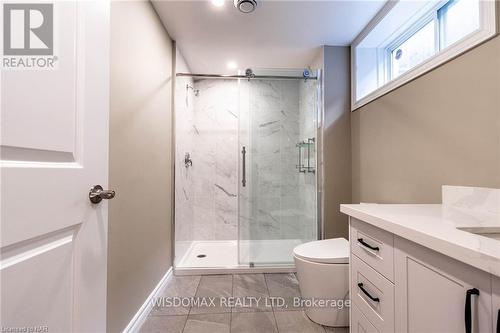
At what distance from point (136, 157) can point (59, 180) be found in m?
0.85

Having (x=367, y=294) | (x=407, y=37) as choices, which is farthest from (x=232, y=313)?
(x=407, y=37)

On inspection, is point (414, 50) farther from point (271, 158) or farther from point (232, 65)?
point (232, 65)

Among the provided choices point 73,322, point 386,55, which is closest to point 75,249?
point 73,322

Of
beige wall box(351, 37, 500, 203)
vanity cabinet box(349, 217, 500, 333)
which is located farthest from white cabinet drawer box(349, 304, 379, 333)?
beige wall box(351, 37, 500, 203)

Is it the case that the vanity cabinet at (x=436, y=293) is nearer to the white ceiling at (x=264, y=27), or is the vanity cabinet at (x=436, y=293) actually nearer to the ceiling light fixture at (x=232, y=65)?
the white ceiling at (x=264, y=27)

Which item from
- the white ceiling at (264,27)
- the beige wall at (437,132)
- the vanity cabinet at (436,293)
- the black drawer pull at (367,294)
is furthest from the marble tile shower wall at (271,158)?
the vanity cabinet at (436,293)

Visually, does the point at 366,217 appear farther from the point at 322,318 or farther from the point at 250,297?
the point at 250,297

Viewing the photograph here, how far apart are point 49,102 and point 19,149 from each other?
0.14 m

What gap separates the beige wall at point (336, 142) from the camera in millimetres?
2088

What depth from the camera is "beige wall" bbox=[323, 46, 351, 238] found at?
82.2 inches

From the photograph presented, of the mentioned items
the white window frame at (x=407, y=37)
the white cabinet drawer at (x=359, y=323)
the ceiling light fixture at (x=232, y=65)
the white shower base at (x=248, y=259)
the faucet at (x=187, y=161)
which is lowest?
the white shower base at (x=248, y=259)

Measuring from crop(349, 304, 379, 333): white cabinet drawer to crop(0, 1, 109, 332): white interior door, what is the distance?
1.06m

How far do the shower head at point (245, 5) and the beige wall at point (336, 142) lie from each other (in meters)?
0.91

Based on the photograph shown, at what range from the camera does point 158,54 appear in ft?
5.76
